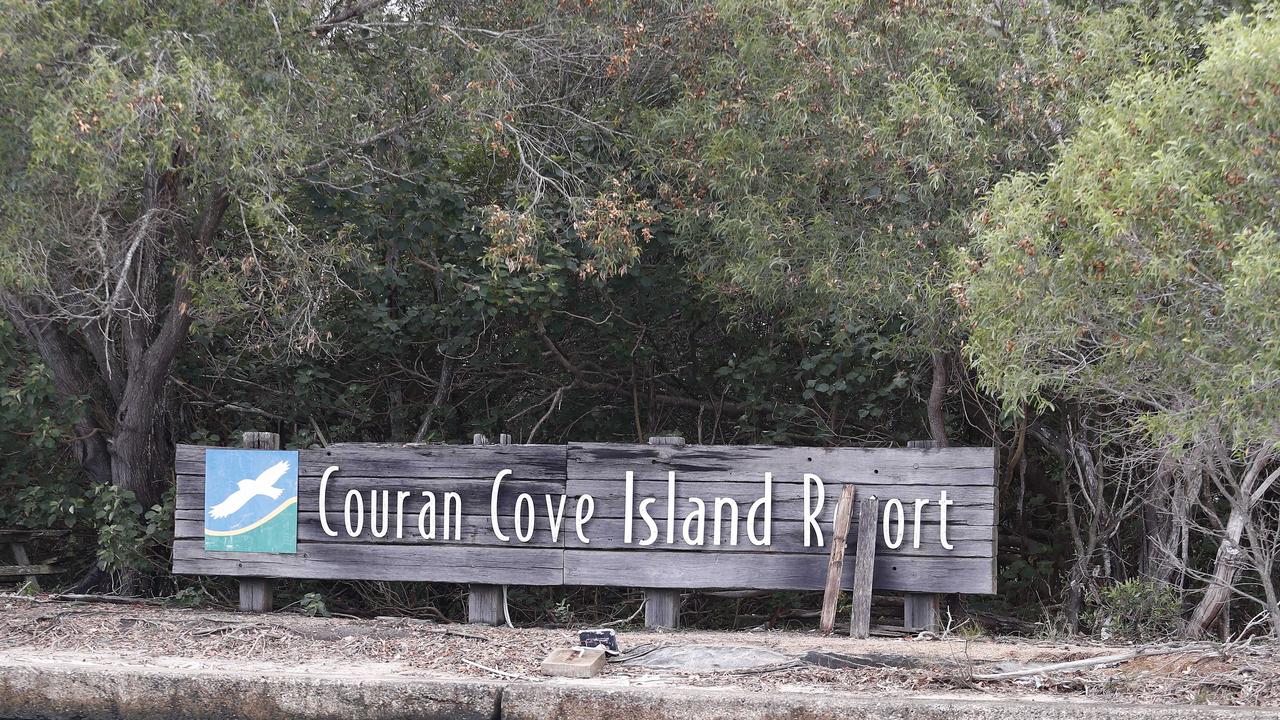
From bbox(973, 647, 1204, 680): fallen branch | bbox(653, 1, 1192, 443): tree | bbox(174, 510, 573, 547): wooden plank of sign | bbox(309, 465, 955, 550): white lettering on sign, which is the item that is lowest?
bbox(973, 647, 1204, 680): fallen branch

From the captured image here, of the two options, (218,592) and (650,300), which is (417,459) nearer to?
(218,592)

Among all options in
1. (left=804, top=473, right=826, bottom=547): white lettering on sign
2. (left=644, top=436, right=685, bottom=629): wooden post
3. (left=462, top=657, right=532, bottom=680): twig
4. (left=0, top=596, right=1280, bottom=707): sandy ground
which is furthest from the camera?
(left=644, top=436, right=685, bottom=629): wooden post

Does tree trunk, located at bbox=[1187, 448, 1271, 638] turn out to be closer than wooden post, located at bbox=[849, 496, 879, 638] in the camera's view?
No

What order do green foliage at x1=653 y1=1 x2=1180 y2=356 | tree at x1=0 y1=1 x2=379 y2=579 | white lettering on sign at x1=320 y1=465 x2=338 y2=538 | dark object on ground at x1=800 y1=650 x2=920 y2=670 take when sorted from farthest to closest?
white lettering on sign at x1=320 y1=465 x2=338 y2=538, green foliage at x1=653 y1=1 x2=1180 y2=356, tree at x1=0 y1=1 x2=379 y2=579, dark object on ground at x1=800 y1=650 x2=920 y2=670

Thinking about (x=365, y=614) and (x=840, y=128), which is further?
(x=365, y=614)

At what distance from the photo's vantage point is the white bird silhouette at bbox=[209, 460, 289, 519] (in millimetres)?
7340

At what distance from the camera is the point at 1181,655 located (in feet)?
18.4

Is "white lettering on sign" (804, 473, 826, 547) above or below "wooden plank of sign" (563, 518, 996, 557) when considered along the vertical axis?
above

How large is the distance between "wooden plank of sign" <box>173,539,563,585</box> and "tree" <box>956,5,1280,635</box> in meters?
2.97

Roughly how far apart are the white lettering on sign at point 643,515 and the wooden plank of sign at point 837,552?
0.11 metres

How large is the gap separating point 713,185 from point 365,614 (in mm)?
4432

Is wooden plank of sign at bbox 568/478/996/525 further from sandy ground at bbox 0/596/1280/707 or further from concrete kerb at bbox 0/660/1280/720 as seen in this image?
concrete kerb at bbox 0/660/1280/720

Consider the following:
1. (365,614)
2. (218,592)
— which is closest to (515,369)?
(365,614)

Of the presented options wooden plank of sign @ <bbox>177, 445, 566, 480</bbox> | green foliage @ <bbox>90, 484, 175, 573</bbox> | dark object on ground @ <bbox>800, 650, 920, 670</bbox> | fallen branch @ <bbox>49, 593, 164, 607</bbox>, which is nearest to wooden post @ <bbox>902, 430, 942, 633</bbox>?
dark object on ground @ <bbox>800, 650, 920, 670</bbox>
